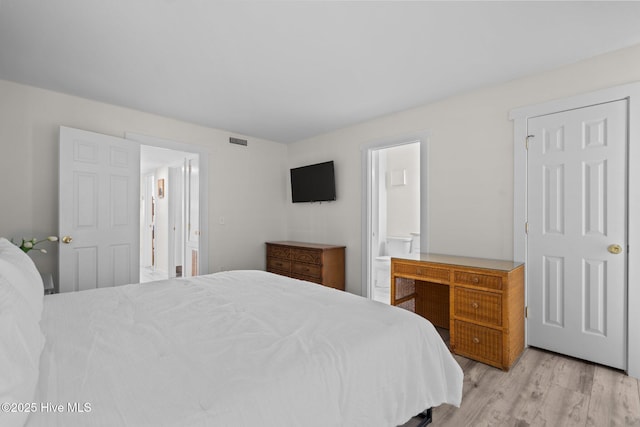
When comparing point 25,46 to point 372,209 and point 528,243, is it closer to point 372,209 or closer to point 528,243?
point 372,209

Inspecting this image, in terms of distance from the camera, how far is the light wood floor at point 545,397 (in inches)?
69.9

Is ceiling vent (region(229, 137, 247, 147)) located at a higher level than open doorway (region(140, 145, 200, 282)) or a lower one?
higher

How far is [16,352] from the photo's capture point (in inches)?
32.4

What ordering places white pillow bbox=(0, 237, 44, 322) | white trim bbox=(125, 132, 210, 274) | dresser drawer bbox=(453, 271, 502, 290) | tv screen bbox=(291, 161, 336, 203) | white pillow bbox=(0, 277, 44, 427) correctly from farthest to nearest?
1. tv screen bbox=(291, 161, 336, 203)
2. white trim bbox=(125, 132, 210, 274)
3. dresser drawer bbox=(453, 271, 502, 290)
4. white pillow bbox=(0, 237, 44, 322)
5. white pillow bbox=(0, 277, 44, 427)

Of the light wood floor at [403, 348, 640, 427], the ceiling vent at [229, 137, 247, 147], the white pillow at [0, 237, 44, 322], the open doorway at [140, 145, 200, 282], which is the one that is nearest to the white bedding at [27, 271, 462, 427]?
the white pillow at [0, 237, 44, 322]

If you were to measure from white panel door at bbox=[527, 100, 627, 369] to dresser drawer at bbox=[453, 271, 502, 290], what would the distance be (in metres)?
0.60

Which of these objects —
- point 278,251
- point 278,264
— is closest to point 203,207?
point 278,251

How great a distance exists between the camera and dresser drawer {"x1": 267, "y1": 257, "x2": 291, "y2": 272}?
442cm

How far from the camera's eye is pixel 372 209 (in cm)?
405

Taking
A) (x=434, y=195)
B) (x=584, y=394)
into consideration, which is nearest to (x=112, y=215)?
(x=434, y=195)

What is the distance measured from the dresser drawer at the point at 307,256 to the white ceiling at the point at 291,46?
1.90 metres

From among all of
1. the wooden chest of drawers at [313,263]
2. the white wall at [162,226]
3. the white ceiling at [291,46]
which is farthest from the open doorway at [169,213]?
the white ceiling at [291,46]

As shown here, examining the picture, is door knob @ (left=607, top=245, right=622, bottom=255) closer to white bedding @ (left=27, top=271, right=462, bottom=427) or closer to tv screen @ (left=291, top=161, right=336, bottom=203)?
white bedding @ (left=27, top=271, right=462, bottom=427)

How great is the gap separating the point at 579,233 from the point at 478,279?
2.90 ft
